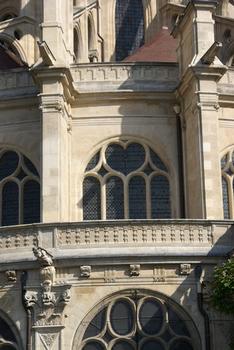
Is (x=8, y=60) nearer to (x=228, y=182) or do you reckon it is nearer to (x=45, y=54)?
(x=45, y=54)

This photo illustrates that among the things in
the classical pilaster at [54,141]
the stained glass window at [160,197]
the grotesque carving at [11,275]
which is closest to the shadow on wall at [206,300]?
the grotesque carving at [11,275]

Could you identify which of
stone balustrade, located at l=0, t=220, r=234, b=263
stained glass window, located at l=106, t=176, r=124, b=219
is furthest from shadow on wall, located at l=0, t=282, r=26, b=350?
stained glass window, located at l=106, t=176, r=124, b=219

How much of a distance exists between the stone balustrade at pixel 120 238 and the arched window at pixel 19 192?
4.48m

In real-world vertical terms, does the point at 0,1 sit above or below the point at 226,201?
above

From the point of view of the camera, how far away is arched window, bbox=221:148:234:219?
24953 mm

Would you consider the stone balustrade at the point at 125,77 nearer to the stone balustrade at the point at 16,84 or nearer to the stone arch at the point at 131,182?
the stone balustrade at the point at 16,84

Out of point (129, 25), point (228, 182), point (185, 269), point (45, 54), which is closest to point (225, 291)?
point (185, 269)

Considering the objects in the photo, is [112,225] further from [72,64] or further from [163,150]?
[72,64]

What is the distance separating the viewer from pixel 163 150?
990 inches

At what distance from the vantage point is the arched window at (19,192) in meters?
24.6

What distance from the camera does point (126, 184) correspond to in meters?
24.8

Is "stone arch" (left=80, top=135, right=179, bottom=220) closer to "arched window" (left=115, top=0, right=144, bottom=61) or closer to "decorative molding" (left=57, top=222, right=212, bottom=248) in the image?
"decorative molding" (left=57, top=222, right=212, bottom=248)

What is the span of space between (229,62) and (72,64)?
11630mm

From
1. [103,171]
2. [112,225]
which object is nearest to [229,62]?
[103,171]
